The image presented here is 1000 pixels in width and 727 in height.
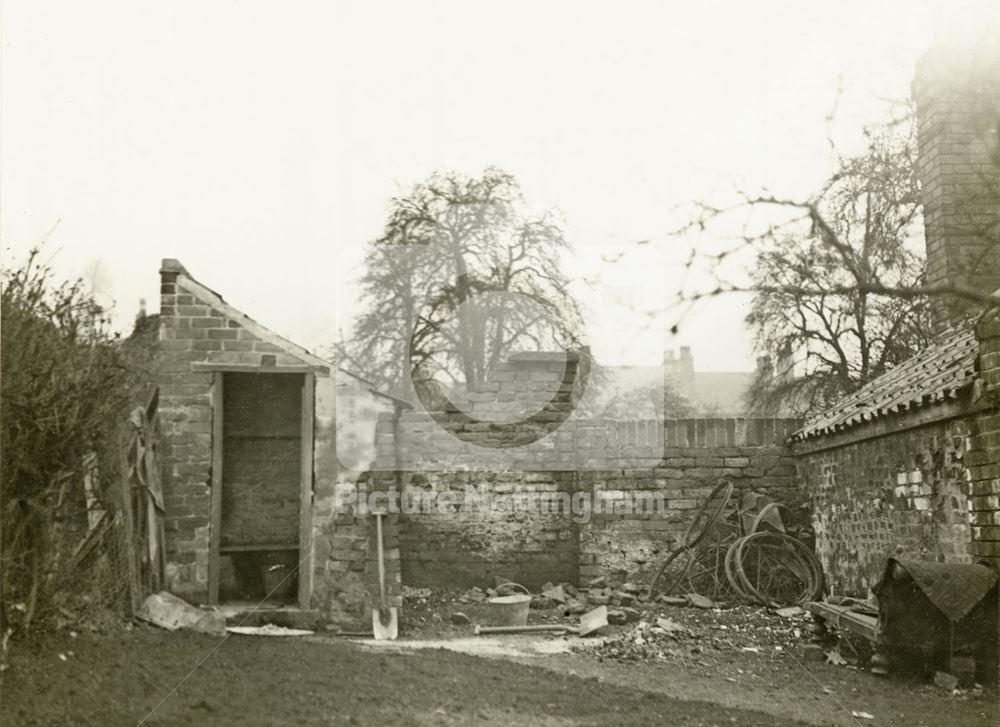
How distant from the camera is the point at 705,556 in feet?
38.0

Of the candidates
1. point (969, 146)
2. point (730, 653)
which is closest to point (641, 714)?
point (730, 653)

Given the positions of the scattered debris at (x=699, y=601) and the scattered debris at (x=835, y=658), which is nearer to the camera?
the scattered debris at (x=835, y=658)

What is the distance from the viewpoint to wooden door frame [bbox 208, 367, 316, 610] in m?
9.14

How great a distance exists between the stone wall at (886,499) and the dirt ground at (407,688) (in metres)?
1.57

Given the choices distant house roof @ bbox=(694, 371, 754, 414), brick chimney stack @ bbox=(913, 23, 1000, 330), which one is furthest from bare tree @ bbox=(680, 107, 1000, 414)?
distant house roof @ bbox=(694, 371, 754, 414)

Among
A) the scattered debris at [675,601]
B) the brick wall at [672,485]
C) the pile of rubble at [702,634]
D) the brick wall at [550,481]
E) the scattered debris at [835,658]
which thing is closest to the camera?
the scattered debris at [835,658]

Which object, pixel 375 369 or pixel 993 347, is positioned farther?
pixel 375 369

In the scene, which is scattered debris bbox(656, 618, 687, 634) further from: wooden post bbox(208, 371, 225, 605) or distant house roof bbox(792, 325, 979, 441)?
wooden post bbox(208, 371, 225, 605)

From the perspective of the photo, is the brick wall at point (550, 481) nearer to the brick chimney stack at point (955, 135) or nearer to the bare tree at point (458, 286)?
the brick chimney stack at point (955, 135)

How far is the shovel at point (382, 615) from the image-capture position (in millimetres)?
9031

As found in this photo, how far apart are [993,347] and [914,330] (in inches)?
490

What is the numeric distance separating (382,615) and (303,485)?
1.65m

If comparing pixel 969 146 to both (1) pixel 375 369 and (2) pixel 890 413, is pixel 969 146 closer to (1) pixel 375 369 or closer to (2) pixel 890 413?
(2) pixel 890 413

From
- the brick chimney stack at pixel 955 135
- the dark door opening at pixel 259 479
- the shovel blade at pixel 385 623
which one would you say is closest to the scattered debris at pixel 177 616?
the shovel blade at pixel 385 623
